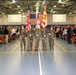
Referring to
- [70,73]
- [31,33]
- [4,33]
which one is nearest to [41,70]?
[70,73]

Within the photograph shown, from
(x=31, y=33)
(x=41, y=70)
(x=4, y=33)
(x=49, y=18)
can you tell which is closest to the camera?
(x=41, y=70)

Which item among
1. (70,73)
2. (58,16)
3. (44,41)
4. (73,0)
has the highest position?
(73,0)

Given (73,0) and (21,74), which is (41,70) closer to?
(21,74)

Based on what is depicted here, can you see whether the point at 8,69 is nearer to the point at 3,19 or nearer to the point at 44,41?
the point at 44,41

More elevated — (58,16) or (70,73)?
(58,16)

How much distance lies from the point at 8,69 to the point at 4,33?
1004 cm

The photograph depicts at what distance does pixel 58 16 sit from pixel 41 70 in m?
13.6

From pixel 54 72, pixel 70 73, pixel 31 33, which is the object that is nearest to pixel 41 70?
pixel 54 72

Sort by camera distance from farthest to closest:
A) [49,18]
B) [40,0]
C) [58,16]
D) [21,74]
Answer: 1. [49,18]
2. [40,0]
3. [58,16]
4. [21,74]

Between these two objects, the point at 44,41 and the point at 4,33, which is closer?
the point at 44,41

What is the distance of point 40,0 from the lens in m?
22.4

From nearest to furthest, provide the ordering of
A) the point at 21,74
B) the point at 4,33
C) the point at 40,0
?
the point at 21,74
the point at 4,33
the point at 40,0

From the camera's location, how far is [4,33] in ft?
53.5

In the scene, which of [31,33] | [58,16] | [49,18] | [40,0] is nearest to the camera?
[31,33]
